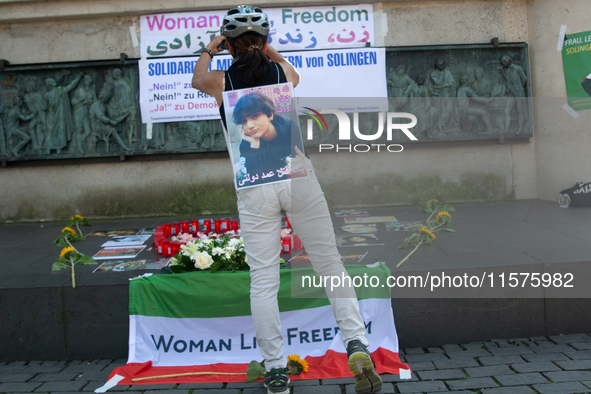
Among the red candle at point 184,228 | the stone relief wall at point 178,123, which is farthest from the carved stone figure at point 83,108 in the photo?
the red candle at point 184,228

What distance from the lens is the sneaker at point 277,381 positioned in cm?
236

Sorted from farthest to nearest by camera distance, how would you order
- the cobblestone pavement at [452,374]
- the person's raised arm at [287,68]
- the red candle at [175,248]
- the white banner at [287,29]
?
the white banner at [287,29], the red candle at [175,248], the cobblestone pavement at [452,374], the person's raised arm at [287,68]

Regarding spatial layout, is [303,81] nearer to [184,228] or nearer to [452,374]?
[184,228]

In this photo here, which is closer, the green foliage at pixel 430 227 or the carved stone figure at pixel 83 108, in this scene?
the green foliage at pixel 430 227

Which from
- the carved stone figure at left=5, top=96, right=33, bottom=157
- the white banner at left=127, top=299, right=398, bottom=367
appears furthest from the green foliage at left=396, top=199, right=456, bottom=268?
the carved stone figure at left=5, top=96, right=33, bottom=157

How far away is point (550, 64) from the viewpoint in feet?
21.1

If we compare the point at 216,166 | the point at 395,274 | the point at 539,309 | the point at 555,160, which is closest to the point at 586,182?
the point at 555,160

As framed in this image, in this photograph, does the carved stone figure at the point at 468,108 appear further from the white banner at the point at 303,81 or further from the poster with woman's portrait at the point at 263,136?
the poster with woman's portrait at the point at 263,136

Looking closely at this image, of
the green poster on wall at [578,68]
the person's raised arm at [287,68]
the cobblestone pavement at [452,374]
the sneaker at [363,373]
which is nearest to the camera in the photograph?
the sneaker at [363,373]

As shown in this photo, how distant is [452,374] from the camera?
2783 mm

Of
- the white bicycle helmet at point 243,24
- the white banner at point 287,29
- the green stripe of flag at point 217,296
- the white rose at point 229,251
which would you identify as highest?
the white banner at point 287,29

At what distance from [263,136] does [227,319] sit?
4.59 feet

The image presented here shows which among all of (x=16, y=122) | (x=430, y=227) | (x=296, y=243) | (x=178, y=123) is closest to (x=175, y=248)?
(x=296, y=243)

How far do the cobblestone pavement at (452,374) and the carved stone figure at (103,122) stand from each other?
4072mm
